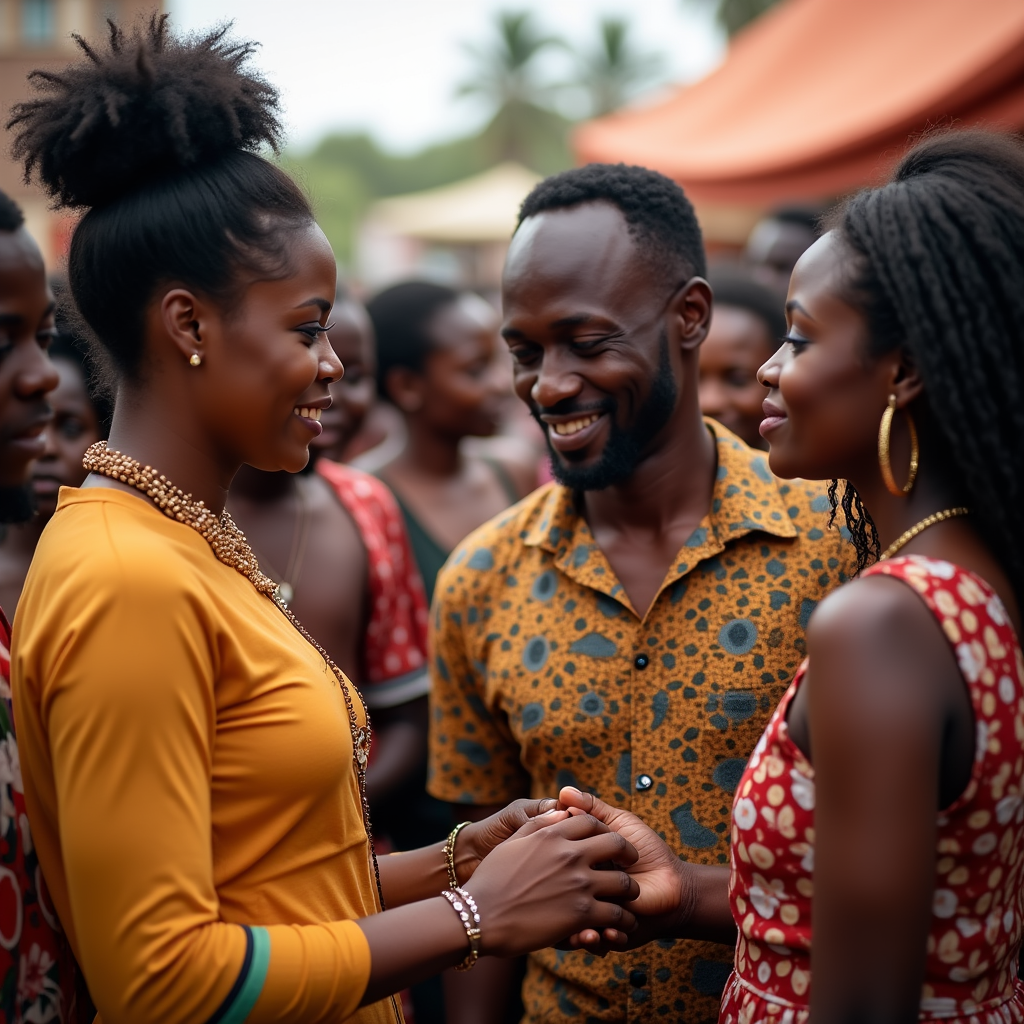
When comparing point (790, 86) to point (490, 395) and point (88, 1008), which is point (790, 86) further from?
point (88, 1008)

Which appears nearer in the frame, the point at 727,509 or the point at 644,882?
the point at 644,882

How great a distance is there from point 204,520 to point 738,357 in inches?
126

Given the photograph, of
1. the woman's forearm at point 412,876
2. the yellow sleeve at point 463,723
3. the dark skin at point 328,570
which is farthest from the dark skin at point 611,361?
the dark skin at point 328,570

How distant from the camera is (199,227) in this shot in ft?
6.70

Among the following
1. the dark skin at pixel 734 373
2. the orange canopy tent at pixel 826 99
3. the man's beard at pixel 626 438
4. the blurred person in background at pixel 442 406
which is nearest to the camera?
the man's beard at pixel 626 438

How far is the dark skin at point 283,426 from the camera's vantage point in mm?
2027

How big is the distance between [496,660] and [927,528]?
1.34 metres

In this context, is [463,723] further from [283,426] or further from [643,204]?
[643,204]

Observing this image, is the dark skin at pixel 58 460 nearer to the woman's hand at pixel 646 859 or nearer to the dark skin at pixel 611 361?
the dark skin at pixel 611 361

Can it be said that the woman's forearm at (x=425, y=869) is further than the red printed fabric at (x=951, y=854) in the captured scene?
Yes

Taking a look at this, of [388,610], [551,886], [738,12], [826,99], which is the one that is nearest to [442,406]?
[388,610]

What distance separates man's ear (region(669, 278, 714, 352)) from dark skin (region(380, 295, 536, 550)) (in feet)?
7.25

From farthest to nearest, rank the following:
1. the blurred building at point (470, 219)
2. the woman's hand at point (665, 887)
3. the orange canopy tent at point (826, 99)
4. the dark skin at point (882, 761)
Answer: the blurred building at point (470, 219)
the orange canopy tent at point (826, 99)
the woman's hand at point (665, 887)
the dark skin at point (882, 761)

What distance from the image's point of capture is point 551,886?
2.19 metres
